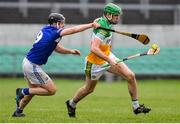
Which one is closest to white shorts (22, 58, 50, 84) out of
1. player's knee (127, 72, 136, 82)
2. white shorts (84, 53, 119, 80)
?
white shorts (84, 53, 119, 80)

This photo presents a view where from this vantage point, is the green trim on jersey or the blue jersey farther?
the green trim on jersey

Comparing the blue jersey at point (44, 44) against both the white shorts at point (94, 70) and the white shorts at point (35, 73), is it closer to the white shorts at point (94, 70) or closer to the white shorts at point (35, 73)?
the white shorts at point (35, 73)

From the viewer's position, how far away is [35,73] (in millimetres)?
14609

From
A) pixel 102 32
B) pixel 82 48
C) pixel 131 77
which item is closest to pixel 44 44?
pixel 102 32

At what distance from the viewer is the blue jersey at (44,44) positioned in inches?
569

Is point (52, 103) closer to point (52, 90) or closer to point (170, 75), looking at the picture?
point (52, 90)

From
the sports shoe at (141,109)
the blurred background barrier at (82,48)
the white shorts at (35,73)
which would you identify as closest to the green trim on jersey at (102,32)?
the white shorts at (35,73)

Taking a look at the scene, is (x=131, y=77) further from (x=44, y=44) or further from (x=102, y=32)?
(x=44, y=44)

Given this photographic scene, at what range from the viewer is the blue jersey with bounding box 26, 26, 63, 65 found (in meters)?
14.4

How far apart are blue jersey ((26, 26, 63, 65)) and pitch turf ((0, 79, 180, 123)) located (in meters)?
1.09

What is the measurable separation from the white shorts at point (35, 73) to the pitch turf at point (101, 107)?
0.70 meters

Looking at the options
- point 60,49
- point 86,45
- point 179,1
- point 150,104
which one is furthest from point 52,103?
point 179,1

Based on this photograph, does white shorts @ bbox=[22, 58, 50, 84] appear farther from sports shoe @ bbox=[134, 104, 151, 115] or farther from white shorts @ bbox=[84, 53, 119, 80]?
sports shoe @ bbox=[134, 104, 151, 115]

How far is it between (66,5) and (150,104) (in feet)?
60.2
